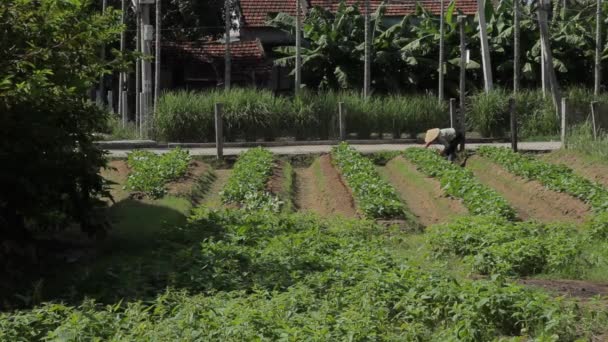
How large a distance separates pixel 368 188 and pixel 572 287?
29.4ft

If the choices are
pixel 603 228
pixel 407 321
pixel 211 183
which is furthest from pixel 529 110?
pixel 407 321

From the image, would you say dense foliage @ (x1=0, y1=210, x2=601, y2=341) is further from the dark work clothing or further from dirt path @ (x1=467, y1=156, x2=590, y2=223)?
the dark work clothing

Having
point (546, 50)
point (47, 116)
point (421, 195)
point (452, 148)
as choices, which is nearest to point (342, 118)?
point (452, 148)

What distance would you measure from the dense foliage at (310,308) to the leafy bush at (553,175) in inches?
306

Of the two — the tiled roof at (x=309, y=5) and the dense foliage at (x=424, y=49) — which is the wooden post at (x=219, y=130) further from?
the tiled roof at (x=309, y=5)

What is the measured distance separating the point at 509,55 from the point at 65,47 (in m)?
31.7

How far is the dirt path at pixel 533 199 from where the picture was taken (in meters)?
19.7

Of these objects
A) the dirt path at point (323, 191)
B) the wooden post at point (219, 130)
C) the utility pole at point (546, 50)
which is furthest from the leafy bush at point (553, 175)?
the utility pole at point (546, 50)

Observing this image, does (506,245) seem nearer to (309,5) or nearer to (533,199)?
(533,199)

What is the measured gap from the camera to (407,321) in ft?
32.5

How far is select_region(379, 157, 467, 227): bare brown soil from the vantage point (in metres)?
20.2

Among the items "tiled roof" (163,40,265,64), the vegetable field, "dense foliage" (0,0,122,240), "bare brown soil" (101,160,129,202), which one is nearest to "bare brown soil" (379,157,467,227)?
the vegetable field

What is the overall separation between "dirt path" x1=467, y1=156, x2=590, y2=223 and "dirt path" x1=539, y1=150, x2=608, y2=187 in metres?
1.71

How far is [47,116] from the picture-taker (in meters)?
13.8
